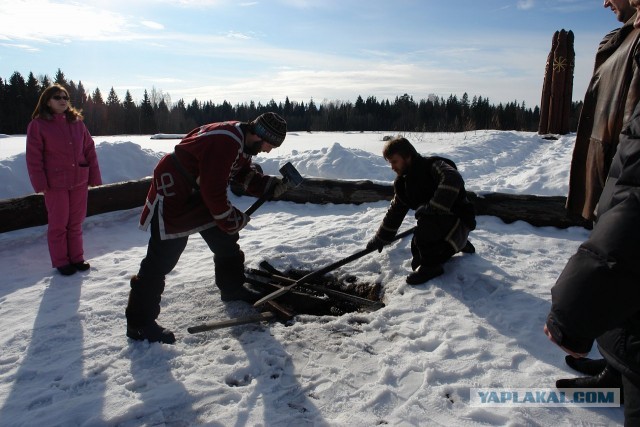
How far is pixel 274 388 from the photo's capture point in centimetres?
271

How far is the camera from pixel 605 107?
198cm

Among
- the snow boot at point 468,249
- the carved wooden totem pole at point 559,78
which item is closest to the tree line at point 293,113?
the carved wooden totem pole at point 559,78

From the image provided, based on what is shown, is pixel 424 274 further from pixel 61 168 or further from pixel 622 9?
pixel 61 168

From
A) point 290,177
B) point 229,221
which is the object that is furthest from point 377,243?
point 229,221

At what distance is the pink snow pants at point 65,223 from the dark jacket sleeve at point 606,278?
4.67m

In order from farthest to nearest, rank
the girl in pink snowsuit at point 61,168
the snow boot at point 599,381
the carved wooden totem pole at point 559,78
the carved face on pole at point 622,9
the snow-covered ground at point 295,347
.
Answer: the carved wooden totem pole at point 559,78 < the girl in pink snowsuit at point 61,168 < the snow-covered ground at point 295,347 < the snow boot at point 599,381 < the carved face on pole at point 622,9

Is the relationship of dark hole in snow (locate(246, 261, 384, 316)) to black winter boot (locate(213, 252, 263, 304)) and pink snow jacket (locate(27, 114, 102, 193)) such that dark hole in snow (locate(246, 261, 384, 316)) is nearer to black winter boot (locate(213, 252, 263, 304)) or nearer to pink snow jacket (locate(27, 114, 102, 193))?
black winter boot (locate(213, 252, 263, 304))

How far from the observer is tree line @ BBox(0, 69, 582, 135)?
43969 millimetres

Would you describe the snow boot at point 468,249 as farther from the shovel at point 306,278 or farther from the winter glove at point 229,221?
the winter glove at point 229,221

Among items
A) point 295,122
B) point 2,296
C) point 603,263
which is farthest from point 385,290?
point 295,122

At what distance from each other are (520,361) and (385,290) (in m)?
1.45

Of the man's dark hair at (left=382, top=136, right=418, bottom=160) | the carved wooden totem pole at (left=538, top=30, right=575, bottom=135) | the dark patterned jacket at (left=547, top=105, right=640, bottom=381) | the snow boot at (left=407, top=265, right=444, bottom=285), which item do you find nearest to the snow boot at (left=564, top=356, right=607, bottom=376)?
the dark patterned jacket at (left=547, top=105, right=640, bottom=381)

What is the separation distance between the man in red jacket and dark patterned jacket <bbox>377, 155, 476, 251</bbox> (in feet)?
4.53

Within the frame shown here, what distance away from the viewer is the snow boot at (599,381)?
7.77ft
